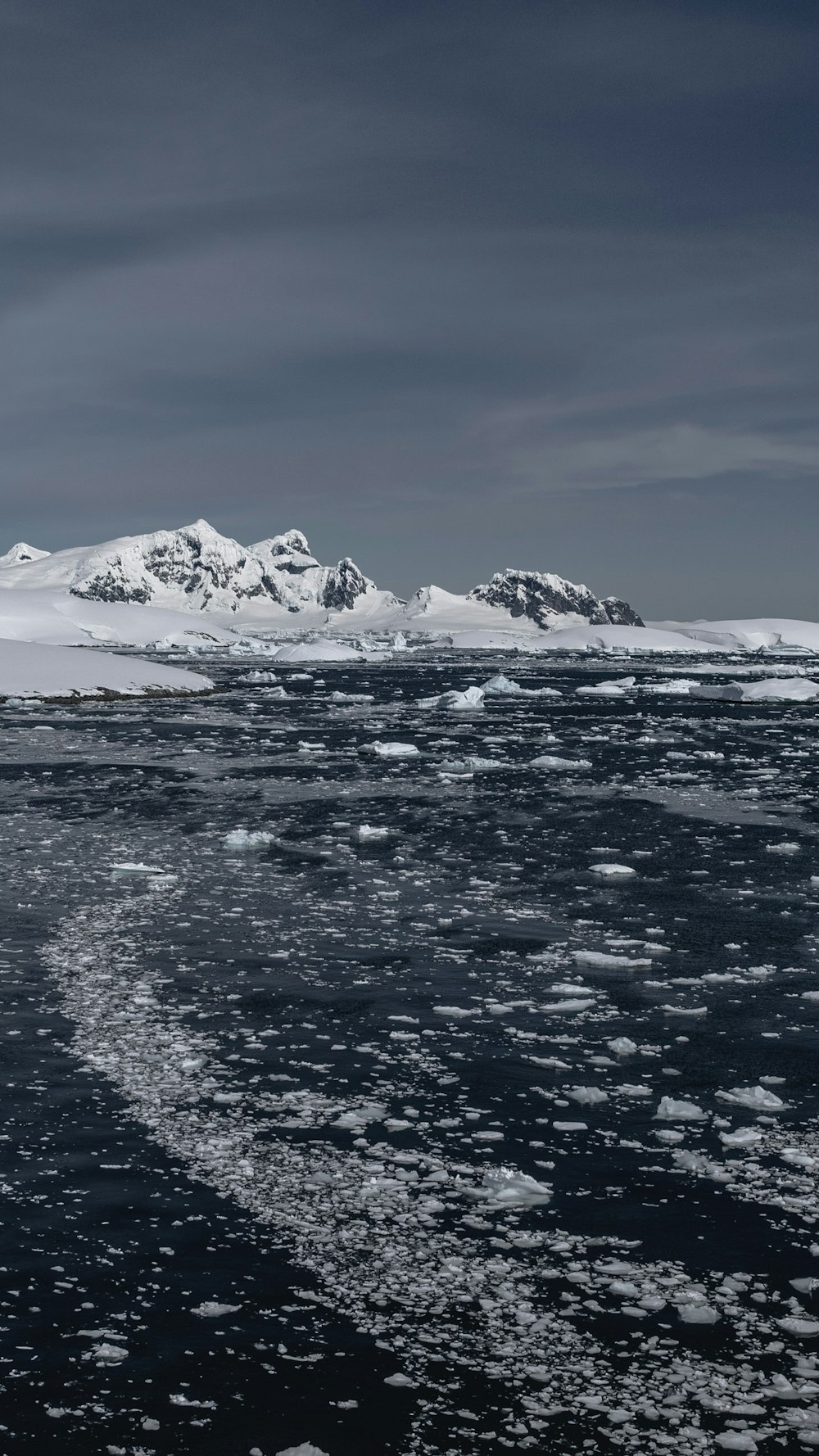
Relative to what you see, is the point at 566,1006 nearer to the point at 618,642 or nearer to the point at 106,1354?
the point at 106,1354

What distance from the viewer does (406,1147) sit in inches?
299

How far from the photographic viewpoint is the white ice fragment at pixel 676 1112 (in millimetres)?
8102

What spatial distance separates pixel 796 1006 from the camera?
1056 cm

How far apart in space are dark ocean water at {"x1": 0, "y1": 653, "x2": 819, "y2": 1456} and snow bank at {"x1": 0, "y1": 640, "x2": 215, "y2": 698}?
3770 cm

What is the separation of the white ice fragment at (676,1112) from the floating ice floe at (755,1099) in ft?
1.17

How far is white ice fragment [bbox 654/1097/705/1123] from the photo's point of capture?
26.6ft

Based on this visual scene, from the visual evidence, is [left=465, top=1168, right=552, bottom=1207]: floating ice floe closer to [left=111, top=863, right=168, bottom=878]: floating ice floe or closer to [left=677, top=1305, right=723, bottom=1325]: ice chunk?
[left=677, top=1305, right=723, bottom=1325]: ice chunk

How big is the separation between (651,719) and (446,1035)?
127 feet

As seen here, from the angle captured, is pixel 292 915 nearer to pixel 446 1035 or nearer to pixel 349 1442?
pixel 446 1035

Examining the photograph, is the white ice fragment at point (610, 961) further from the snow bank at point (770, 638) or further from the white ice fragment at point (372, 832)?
the snow bank at point (770, 638)

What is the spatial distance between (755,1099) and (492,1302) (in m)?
3.35

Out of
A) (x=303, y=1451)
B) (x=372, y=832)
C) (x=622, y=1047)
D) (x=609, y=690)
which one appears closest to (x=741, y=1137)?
(x=622, y=1047)

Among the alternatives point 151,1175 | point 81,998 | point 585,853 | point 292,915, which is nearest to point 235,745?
point 585,853

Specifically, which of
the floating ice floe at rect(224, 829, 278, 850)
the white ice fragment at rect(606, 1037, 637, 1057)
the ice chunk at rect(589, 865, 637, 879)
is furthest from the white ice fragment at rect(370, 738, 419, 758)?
the white ice fragment at rect(606, 1037, 637, 1057)
